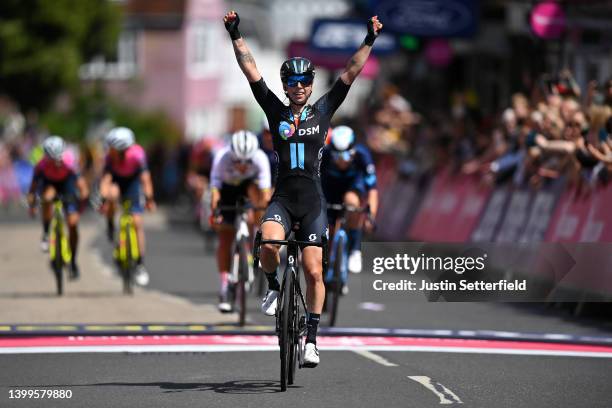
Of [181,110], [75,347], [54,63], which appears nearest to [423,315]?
[75,347]

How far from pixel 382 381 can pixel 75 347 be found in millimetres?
2942

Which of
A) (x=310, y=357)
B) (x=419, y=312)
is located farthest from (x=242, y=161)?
(x=310, y=357)

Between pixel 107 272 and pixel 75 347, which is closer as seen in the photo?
pixel 75 347

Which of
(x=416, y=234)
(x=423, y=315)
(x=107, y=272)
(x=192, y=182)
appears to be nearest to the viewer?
(x=423, y=315)

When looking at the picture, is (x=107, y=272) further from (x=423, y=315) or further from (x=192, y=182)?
(x=192, y=182)

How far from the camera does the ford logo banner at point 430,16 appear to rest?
27.2 metres

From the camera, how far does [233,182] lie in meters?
15.5

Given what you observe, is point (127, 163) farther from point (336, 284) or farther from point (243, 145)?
point (336, 284)

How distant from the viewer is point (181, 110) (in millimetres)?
67812

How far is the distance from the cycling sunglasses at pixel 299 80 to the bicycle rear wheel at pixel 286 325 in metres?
1.20

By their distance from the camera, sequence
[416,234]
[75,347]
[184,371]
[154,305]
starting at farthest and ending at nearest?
1. [416,234]
2. [154,305]
3. [75,347]
4. [184,371]

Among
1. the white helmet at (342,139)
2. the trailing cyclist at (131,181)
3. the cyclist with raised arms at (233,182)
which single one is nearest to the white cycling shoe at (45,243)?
the trailing cyclist at (131,181)

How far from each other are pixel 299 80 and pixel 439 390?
7.06 feet

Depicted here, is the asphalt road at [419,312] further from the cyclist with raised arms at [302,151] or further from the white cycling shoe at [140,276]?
the cyclist with raised arms at [302,151]
